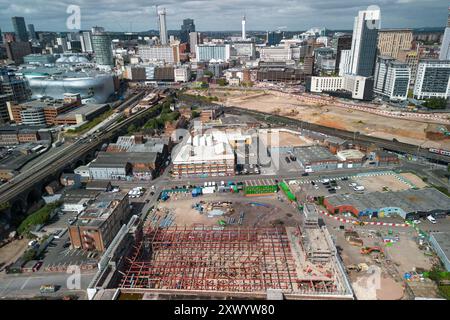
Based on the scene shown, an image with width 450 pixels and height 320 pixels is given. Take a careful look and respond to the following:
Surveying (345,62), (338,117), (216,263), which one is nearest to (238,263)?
(216,263)

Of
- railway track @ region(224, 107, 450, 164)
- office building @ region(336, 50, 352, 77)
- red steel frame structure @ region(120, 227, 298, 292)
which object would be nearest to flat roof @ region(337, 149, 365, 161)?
railway track @ region(224, 107, 450, 164)

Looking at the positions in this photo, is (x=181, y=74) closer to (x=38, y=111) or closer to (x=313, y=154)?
(x=38, y=111)

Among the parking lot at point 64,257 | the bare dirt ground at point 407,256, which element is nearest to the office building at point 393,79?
the bare dirt ground at point 407,256

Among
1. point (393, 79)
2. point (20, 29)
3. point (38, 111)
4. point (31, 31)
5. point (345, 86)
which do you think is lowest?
point (38, 111)

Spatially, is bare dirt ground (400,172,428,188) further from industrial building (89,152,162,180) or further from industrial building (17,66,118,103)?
industrial building (17,66,118,103)

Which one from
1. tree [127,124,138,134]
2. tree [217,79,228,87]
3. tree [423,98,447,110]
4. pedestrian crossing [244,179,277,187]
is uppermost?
tree [217,79,228,87]
